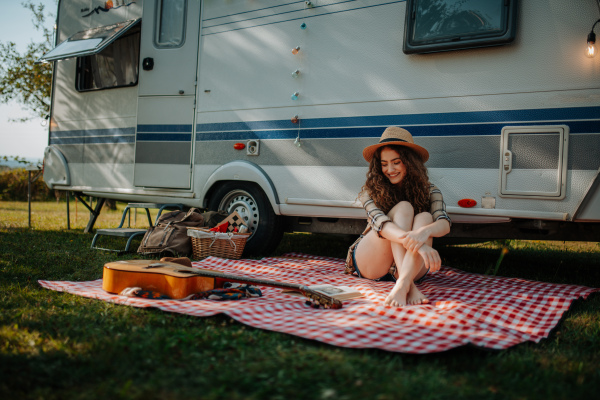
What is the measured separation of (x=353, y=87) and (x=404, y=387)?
2.93 m

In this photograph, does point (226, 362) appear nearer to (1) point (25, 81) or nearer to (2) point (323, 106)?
(2) point (323, 106)

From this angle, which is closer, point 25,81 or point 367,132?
point 367,132

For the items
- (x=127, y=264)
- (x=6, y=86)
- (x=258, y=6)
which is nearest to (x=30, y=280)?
(x=127, y=264)

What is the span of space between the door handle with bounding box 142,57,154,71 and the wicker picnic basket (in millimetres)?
1813

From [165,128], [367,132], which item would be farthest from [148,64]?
[367,132]

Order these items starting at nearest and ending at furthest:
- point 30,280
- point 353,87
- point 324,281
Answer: point 30,280 < point 324,281 < point 353,87

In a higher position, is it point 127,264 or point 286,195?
point 286,195

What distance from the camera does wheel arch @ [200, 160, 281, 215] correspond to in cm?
460

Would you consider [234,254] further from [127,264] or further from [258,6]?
[258,6]

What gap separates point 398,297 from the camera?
114 inches

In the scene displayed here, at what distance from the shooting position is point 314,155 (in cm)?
438

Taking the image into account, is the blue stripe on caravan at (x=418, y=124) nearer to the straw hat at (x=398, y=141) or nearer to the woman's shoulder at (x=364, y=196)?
the straw hat at (x=398, y=141)

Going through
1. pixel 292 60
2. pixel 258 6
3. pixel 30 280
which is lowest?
pixel 30 280

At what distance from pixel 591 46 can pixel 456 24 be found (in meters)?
0.90
